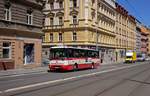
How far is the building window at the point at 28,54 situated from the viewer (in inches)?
1524

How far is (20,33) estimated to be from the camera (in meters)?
36.7

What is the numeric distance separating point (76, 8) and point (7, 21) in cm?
3140

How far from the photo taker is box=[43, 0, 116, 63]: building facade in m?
62.8

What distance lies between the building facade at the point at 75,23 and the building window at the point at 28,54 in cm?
2306

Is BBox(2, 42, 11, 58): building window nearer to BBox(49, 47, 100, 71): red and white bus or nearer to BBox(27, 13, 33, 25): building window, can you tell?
BBox(27, 13, 33, 25): building window

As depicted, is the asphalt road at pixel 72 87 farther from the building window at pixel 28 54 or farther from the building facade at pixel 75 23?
the building facade at pixel 75 23

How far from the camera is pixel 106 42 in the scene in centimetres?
7681

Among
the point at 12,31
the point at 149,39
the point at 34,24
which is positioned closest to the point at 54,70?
the point at 12,31

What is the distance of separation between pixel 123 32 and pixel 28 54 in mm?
61053

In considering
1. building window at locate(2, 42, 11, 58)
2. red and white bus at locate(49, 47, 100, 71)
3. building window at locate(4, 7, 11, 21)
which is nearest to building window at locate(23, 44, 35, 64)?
building window at locate(2, 42, 11, 58)

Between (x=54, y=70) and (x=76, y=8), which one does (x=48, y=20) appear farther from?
(x=54, y=70)

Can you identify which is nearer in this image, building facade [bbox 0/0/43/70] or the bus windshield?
the bus windshield

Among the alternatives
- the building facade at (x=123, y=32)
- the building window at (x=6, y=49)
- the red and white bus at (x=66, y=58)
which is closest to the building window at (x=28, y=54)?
the building window at (x=6, y=49)

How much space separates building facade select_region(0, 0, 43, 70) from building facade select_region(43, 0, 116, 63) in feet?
72.4
